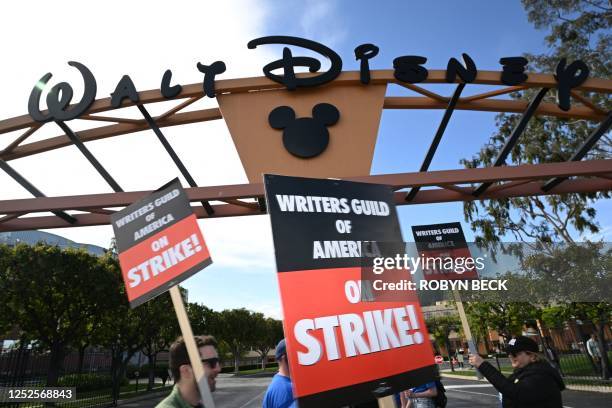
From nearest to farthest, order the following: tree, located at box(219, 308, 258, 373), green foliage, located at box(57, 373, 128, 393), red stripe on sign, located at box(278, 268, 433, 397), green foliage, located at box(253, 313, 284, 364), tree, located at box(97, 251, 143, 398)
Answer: red stripe on sign, located at box(278, 268, 433, 397) → tree, located at box(97, 251, 143, 398) → green foliage, located at box(57, 373, 128, 393) → tree, located at box(219, 308, 258, 373) → green foliage, located at box(253, 313, 284, 364)

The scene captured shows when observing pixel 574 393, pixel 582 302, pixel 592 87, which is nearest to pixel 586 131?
pixel 582 302

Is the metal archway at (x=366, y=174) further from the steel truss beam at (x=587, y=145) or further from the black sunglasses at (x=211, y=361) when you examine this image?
the black sunglasses at (x=211, y=361)

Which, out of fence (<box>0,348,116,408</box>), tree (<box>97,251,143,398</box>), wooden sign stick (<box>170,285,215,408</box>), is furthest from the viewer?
tree (<box>97,251,143,398</box>)

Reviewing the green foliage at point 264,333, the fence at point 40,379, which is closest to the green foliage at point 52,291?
the fence at point 40,379

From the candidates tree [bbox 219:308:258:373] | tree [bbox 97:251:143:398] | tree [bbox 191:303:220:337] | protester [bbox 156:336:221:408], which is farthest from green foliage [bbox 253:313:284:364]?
protester [bbox 156:336:221:408]

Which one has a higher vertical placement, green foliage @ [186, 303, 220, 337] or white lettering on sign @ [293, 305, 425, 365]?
green foliage @ [186, 303, 220, 337]

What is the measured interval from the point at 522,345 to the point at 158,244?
3.49m

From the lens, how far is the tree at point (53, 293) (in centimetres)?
1686

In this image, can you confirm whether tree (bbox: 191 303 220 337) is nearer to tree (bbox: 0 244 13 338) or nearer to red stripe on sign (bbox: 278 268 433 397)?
tree (bbox: 0 244 13 338)

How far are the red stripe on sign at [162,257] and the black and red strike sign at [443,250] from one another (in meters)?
2.52

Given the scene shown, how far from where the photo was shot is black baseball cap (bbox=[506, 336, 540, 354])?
361 centimetres

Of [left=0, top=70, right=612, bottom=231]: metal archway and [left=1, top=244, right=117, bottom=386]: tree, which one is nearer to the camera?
[left=0, top=70, right=612, bottom=231]: metal archway

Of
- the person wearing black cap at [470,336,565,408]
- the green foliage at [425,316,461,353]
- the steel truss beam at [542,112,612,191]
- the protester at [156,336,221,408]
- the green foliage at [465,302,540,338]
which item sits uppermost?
the steel truss beam at [542,112,612,191]

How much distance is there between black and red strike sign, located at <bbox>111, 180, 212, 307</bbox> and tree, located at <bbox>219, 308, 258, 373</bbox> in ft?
177
